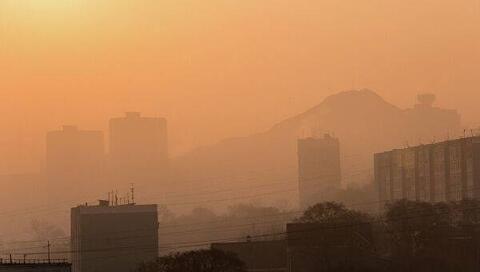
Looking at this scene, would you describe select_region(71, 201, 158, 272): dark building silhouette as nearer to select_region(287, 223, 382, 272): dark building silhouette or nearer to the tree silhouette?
select_region(287, 223, 382, 272): dark building silhouette

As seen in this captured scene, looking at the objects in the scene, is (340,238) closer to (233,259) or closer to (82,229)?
(233,259)

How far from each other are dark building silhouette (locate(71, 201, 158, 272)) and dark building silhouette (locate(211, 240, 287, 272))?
22803mm

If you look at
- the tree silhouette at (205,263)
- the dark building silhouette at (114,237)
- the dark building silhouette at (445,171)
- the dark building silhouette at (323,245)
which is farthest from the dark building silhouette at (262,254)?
the dark building silhouette at (445,171)

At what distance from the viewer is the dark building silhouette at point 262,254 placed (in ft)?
366

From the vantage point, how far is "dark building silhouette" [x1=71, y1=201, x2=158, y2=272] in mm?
133125

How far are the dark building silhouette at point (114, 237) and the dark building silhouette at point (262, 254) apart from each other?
74.8 ft

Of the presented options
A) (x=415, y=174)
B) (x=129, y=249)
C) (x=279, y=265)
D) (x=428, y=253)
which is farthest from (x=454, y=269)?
(x=415, y=174)

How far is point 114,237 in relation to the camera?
135m

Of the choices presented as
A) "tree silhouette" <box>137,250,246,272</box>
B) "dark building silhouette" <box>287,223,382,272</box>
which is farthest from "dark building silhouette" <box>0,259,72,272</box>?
"dark building silhouette" <box>287,223,382,272</box>

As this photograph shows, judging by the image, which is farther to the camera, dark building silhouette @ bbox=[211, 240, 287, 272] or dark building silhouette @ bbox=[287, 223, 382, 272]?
dark building silhouette @ bbox=[211, 240, 287, 272]

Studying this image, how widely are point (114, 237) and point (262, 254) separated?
28186 millimetres

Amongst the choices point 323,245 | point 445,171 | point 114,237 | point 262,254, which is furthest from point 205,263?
point 445,171

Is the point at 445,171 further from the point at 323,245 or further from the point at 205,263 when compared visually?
the point at 205,263

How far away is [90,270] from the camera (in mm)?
133250
